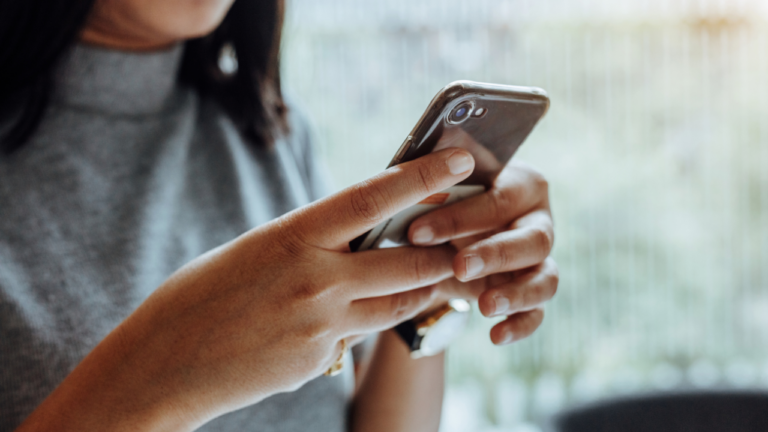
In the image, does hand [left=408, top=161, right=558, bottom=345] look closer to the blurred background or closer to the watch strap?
the watch strap

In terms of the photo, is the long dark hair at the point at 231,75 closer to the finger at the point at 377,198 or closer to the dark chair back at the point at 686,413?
the finger at the point at 377,198

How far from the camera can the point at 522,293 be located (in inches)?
20.9

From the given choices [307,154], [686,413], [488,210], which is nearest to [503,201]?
[488,210]

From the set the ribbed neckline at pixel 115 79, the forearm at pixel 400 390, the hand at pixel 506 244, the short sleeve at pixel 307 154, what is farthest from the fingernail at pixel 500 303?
the ribbed neckline at pixel 115 79

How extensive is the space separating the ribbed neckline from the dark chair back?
125 centimetres

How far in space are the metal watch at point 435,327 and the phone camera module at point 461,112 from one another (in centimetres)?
27

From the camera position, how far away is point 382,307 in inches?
20.1

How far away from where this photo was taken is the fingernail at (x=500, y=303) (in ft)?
1.70

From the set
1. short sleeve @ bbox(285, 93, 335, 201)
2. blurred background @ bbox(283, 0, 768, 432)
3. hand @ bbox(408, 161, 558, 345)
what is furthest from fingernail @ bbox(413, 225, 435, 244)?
blurred background @ bbox(283, 0, 768, 432)

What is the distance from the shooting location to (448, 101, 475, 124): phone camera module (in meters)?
0.43

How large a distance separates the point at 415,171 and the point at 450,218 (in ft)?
0.38

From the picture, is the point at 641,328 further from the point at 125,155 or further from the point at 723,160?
the point at 125,155

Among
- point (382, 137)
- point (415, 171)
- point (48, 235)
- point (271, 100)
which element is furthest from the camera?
point (382, 137)

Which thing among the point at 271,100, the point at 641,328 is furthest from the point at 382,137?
the point at 641,328
